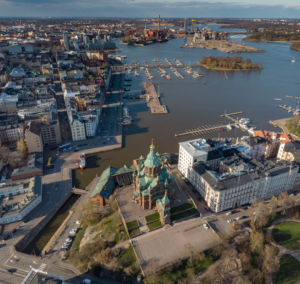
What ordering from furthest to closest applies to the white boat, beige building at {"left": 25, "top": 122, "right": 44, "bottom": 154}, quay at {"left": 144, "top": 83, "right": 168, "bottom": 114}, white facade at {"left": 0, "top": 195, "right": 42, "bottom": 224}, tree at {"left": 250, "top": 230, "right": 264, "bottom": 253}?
quay at {"left": 144, "top": 83, "right": 168, "bottom": 114}, beige building at {"left": 25, "top": 122, "right": 44, "bottom": 154}, the white boat, white facade at {"left": 0, "top": 195, "right": 42, "bottom": 224}, tree at {"left": 250, "top": 230, "right": 264, "bottom": 253}

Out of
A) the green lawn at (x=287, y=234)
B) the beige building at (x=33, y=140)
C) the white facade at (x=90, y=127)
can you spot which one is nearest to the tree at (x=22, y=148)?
the beige building at (x=33, y=140)

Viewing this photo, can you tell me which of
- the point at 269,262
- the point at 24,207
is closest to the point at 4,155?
the point at 24,207

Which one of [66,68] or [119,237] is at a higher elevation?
[66,68]

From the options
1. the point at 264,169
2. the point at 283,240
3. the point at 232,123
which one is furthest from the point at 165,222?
the point at 232,123

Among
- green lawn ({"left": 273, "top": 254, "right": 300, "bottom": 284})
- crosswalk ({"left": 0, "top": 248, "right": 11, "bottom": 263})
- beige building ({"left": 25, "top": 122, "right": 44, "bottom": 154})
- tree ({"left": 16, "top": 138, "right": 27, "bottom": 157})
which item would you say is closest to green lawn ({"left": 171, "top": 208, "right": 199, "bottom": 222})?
green lawn ({"left": 273, "top": 254, "right": 300, "bottom": 284})

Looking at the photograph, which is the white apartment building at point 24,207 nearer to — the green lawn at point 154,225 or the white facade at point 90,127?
the green lawn at point 154,225

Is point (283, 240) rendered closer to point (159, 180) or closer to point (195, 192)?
point (195, 192)

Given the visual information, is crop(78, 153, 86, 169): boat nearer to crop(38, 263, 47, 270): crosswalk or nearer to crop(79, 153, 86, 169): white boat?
crop(79, 153, 86, 169): white boat
